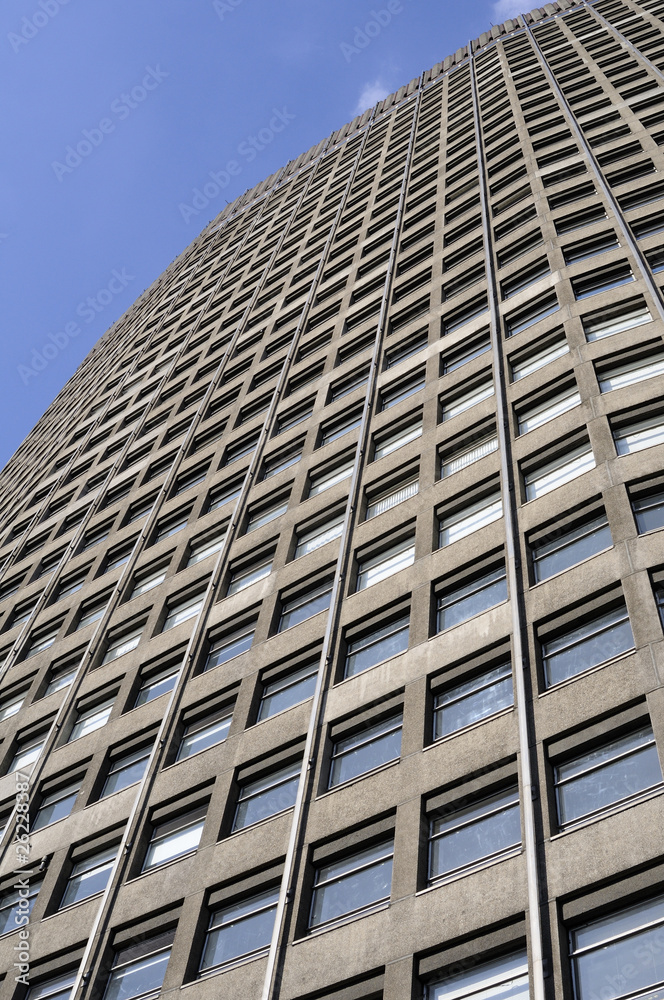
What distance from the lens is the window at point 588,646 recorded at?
16969 mm

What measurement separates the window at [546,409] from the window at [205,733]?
962 cm

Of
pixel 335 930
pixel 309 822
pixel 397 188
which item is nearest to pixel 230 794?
pixel 309 822

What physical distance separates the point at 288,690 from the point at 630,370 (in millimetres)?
10677

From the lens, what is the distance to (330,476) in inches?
1104

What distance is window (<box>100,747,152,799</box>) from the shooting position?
2264 cm

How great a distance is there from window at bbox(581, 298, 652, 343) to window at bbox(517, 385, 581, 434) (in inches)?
81.3

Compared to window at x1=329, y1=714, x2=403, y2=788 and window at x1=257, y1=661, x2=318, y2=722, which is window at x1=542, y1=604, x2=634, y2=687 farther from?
window at x1=257, y1=661, x2=318, y2=722

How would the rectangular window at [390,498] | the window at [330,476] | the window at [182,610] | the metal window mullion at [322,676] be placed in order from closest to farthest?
the metal window mullion at [322,676] → the rectangular window at [390,498] → the window at [182,610] → the window at [330,476]

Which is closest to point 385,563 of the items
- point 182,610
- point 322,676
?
point 322,676

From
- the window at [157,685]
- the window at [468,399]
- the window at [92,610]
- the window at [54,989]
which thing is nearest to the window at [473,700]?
the window at [54,989]

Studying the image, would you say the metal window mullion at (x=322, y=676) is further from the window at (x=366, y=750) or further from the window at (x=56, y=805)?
the window at (x=56, y=805)

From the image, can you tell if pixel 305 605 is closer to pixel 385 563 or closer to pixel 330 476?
pixel 385 563

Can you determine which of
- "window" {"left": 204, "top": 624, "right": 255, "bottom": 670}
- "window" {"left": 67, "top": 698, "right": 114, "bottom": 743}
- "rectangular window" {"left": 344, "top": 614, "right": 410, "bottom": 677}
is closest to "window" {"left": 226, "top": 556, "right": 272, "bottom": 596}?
"window" {"left": 204, "top": 624, "right": 255, "bottom": 670}

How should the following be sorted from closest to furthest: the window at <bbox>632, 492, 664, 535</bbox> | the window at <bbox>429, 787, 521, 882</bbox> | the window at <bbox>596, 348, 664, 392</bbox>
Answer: the window at <bbox>429, 787, 521, 882</bbox> < the window at <bbox>632, 492, 664, 535</bbox> < the window at <bbox>596, 348, 664, 392</bbox>
